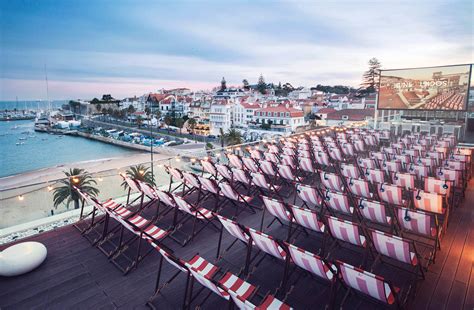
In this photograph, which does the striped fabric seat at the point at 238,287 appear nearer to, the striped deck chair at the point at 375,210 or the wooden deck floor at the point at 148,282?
the wooden deck floor at the point at 148,282

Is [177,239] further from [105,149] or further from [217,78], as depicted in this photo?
[217,78]

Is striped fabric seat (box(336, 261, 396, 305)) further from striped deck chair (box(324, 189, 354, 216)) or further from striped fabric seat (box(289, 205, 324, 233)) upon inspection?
striped deck chair (box(324, 189, 354, 216))

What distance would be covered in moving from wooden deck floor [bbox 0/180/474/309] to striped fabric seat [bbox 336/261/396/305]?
554mm

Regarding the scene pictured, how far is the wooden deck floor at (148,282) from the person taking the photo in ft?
8.55

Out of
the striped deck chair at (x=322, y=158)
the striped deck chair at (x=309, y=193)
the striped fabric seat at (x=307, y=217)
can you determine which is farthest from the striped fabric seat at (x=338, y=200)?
the striped deck chair at (x=322, y=158)

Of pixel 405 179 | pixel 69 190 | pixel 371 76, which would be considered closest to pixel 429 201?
pixel 405 179

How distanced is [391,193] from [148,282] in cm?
366

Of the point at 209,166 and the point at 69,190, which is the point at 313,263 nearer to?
the point at 209,166

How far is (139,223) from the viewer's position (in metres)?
3.68

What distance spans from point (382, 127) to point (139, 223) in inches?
538

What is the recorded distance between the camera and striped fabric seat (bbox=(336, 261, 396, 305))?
1.94 metres

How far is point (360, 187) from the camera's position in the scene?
432cm

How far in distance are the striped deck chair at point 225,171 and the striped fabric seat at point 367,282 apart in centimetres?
331

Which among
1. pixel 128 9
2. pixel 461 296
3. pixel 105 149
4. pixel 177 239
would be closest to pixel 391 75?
pixel 461 296
